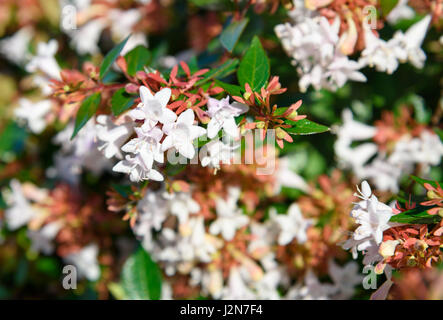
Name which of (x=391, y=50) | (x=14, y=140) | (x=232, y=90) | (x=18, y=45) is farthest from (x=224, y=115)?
(x=18, y=45)

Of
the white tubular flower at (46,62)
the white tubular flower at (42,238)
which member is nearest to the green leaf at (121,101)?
the white tubular flower at (46,62)

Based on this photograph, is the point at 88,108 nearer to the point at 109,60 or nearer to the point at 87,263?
the point at 109,60

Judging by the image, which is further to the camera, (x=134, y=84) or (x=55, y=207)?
(x=55, y=207)

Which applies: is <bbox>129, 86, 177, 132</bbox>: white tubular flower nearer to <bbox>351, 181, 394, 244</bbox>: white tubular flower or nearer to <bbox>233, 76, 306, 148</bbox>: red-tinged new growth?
<bbox>233, 76, 306, 148</bbox>: red-tinged new growth

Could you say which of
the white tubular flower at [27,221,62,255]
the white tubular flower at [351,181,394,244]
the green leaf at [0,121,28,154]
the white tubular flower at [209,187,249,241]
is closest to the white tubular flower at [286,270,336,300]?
the white tubular flower at [209,187,249,241]
